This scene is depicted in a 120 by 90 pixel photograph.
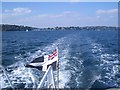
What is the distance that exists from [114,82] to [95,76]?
33.8 inches

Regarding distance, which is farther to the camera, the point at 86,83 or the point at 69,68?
the point at 69,68

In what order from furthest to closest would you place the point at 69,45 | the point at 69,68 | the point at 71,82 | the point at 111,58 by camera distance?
the point at 69,45, the point at 111,58, the point at 69,68, the point at 71,82

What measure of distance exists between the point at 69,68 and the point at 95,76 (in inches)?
46.3

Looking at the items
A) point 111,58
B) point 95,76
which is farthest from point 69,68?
point 111,58

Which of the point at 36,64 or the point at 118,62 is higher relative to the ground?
the point at 36,64

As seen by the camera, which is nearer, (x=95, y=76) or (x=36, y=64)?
(x=36, y=64)

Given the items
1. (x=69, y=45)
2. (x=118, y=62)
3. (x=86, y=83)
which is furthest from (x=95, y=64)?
(x=69, y=45)

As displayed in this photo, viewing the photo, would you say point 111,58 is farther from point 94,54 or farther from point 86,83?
point 86,83

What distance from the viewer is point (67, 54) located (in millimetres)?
14766

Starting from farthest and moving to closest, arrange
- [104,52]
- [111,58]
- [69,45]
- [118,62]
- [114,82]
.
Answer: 1. [69,45]
2. [104,52]
3. [111,58]
4. [118,62]
5. [114,82]

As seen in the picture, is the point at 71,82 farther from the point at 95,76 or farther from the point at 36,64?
the point at 36,64

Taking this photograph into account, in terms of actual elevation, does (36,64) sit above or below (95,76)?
above

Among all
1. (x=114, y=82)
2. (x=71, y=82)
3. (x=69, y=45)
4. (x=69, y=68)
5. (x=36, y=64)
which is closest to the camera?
(x=36, y=64)

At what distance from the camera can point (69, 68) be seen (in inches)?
460
